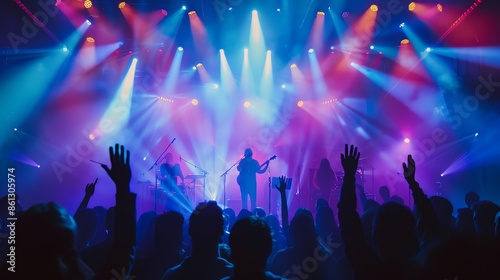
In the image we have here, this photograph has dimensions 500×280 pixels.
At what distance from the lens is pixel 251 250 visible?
1843mm

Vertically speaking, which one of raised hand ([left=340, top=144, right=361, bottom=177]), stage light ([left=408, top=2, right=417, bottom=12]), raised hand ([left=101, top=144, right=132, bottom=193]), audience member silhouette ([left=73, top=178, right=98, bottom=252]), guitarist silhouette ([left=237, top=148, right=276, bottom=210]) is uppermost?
stage light ([left=408, top=2, right=417, bottom=12])

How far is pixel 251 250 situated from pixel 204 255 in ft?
2.31

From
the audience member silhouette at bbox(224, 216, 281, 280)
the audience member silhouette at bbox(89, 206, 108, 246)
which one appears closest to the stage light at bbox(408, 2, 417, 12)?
the audience member silhouette at bbox(89, 206, 108, 246)

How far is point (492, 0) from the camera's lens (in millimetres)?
9281

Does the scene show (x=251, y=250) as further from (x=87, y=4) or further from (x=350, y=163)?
(x=87, y=4)

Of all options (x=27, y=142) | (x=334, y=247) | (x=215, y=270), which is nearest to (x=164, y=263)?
(x=215, y=270)

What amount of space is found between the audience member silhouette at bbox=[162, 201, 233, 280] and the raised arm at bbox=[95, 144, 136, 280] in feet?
2.04

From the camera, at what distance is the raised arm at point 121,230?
1.75 metres

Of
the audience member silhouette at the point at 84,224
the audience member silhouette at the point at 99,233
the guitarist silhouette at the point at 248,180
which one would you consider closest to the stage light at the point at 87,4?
the guitarist silhouette at the point at 248,180

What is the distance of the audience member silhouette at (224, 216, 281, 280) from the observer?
1842mm

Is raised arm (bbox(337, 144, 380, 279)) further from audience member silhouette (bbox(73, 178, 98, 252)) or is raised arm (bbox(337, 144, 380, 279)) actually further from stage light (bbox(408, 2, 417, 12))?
stage light (bbox(408, 2, 417, 12))

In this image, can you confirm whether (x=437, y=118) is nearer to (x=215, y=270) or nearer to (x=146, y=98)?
(x=146, y=98)

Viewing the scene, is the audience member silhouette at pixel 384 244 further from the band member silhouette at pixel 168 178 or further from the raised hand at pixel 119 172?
the band member silhouette at pixel 168 178

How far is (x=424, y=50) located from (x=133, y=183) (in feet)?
38.5
